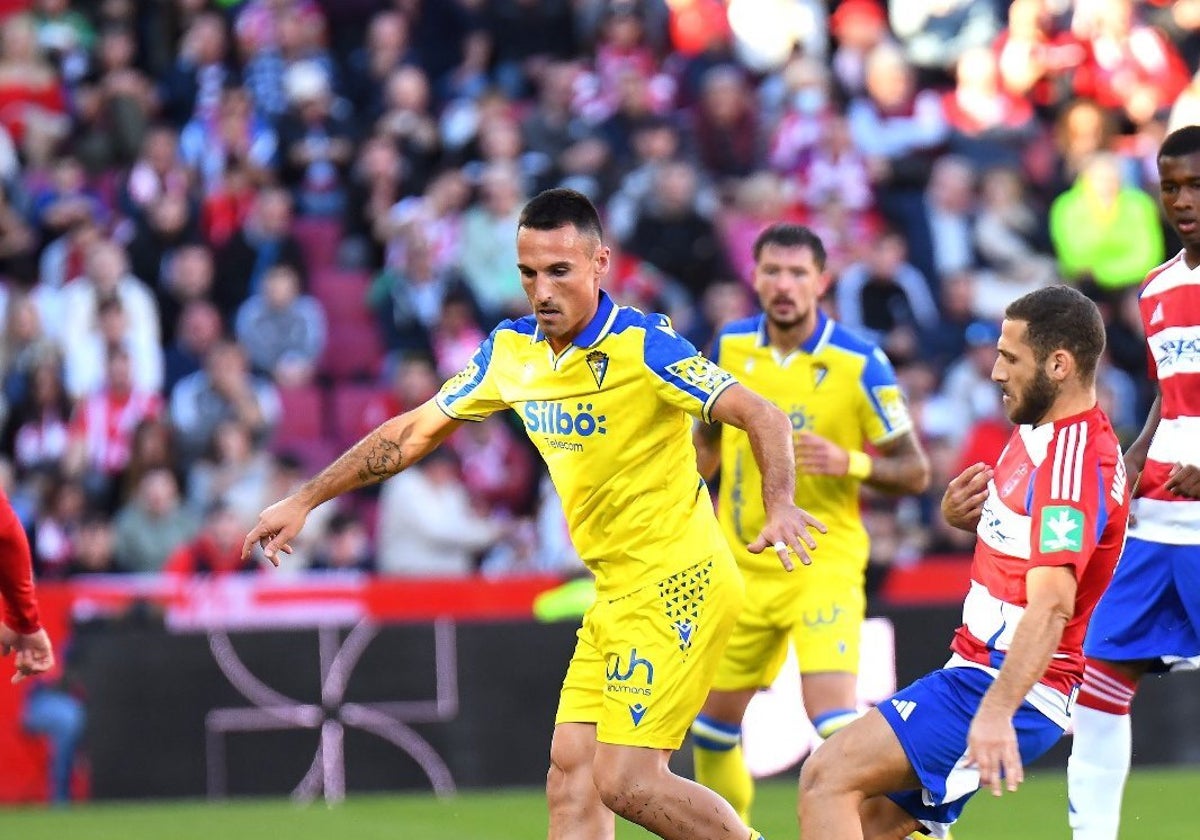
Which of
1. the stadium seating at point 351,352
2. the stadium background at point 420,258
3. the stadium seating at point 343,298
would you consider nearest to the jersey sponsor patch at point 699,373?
the stadium background at point 420,258

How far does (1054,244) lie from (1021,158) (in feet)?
3.87

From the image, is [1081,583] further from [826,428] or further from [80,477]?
[80,477]

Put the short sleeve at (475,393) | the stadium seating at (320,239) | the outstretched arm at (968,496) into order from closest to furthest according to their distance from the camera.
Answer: the outstretched arm at (968,496), the short sleeve at (475,393), the stadium seating at (320,239)

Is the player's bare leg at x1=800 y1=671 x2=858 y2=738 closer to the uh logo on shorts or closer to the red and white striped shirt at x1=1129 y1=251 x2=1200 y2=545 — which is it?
the red and white striped shirt at x1=1129 y1=251 x2=1200 y2=545

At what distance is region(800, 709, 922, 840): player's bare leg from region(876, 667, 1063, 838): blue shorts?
1.6 inches

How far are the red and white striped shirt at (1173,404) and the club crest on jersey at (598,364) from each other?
2.09 metres

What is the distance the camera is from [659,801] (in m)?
6.64

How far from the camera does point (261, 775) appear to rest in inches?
477

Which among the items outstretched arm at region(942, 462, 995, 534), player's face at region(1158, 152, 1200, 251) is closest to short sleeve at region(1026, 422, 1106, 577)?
outstretched arm at region(942, 462, 995, 534)

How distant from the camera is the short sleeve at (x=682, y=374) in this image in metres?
6.56

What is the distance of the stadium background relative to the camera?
40.3 ft

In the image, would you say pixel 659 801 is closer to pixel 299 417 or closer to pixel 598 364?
pixel 598 364

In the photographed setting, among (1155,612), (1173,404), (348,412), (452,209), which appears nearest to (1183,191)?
(1173,404)

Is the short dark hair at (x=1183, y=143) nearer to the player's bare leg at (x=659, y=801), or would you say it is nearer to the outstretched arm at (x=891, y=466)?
the outstretched arm at (x=891, y=466)
